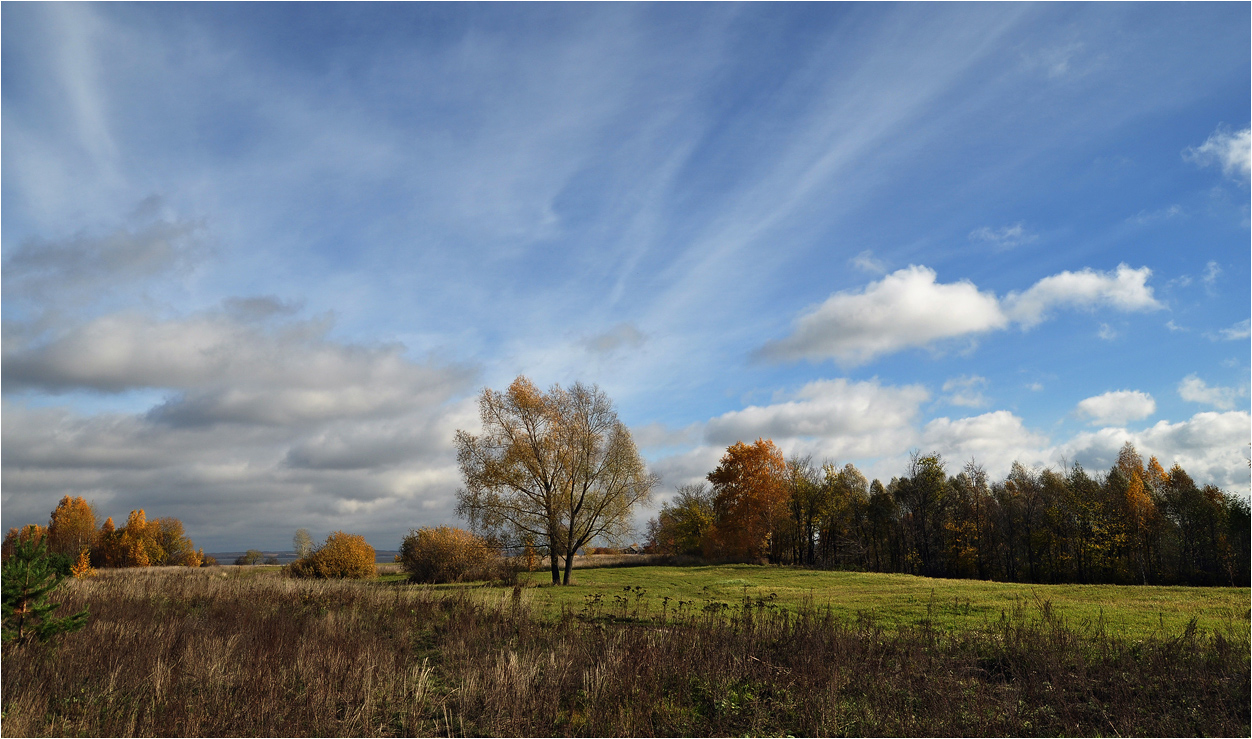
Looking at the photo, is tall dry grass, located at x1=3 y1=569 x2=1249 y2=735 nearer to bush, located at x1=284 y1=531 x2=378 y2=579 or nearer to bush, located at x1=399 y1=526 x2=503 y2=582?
bush, located at x1=399 y1=526 x2=503 y2=582

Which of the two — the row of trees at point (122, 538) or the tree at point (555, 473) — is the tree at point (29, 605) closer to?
the tree at point (555, 473)

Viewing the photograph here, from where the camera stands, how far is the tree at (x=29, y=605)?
9.91 metres

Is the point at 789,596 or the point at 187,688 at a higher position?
the point at 187,688

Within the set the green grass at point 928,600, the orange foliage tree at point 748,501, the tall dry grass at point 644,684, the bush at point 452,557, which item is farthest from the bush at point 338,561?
the orange foliage tree at point 748,501

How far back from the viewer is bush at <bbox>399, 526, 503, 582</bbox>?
30.2 metres

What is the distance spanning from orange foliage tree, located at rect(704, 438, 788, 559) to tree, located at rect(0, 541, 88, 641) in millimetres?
44487

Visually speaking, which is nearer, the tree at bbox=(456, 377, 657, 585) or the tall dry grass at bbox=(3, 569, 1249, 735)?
the tall dry grass at bbox=(3, 569, 1249, 735)

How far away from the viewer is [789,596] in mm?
22359

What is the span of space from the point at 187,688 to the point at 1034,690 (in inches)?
465

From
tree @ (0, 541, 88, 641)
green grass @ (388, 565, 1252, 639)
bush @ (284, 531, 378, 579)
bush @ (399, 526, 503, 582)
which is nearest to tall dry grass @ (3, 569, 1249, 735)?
tree @ (0, 541, 88, 641)

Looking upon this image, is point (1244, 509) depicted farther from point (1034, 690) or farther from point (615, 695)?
point (615, 695)

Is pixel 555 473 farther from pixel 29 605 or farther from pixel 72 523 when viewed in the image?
pixel 72 523

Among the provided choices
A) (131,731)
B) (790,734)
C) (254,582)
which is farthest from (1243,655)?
(254,582)

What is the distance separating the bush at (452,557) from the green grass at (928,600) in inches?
133
